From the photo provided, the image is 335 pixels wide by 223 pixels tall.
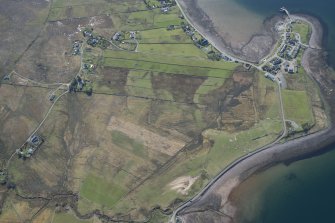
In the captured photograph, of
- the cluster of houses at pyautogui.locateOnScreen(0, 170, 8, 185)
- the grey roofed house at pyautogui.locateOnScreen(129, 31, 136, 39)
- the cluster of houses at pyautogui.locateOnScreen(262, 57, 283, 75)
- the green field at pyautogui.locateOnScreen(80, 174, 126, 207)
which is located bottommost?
the cluster of houses at pyautogui.locateOnScreen(0, 170, 8, 185)

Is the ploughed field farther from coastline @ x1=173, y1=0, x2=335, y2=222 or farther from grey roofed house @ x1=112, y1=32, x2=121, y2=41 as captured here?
coastline @ x1=173, y1=0, x2=335, y2=222

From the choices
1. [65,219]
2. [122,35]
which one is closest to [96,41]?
[122,35]

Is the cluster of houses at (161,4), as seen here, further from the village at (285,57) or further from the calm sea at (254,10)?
the village at (285,57)

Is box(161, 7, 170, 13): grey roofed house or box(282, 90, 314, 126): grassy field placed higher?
box(161, 7, 170, 13): grey roofed house

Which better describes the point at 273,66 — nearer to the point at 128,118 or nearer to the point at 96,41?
the point at 128,118

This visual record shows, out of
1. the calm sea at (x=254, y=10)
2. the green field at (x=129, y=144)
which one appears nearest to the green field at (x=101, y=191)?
the green field at (x=129, y=144)

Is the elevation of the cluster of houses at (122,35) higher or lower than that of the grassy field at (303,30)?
lower

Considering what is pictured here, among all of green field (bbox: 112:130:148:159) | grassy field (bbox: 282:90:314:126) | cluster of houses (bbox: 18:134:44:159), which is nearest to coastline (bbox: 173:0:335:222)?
grassy field (bbox: 282:90:314:126)
